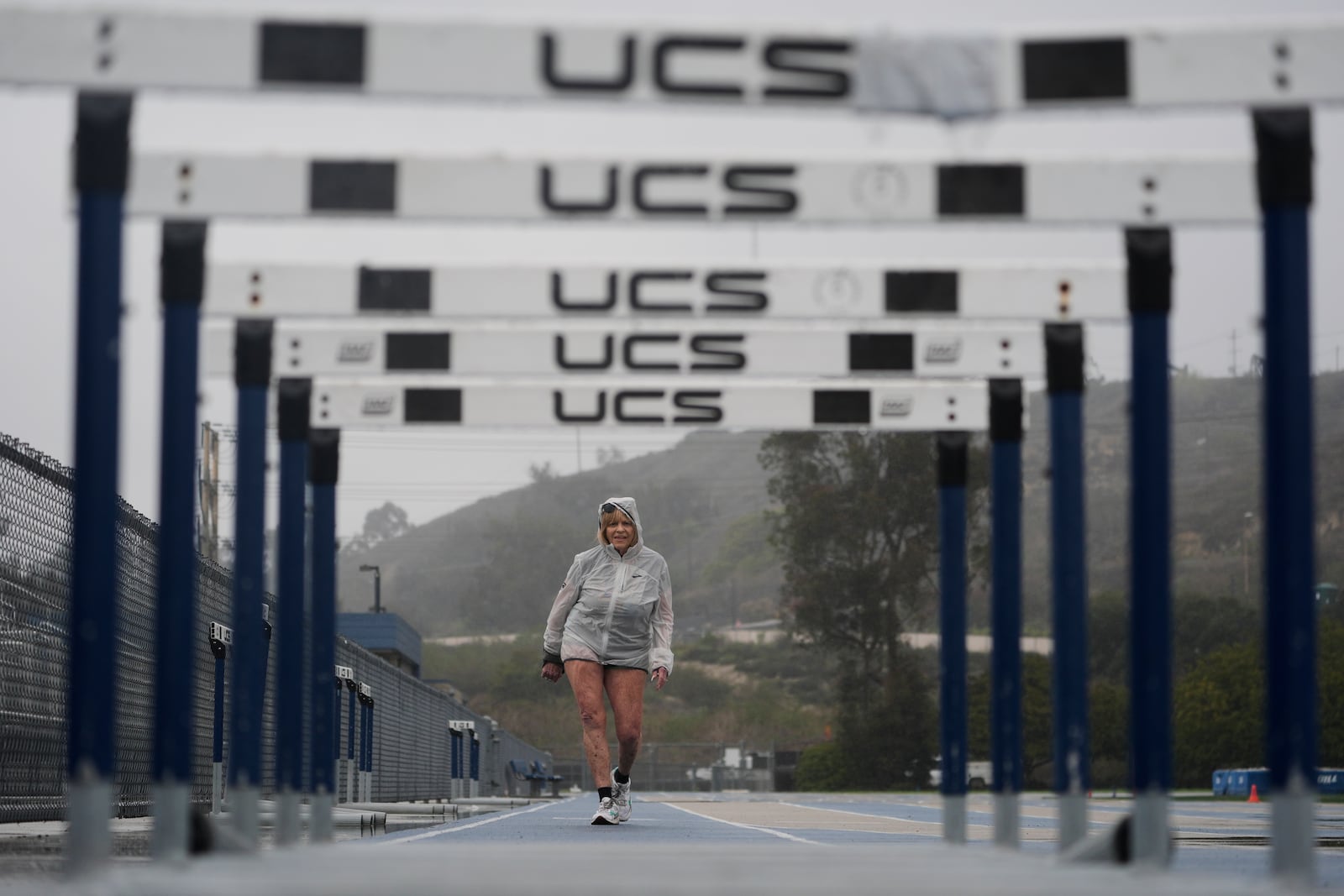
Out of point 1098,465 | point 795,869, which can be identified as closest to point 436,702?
point 795,869

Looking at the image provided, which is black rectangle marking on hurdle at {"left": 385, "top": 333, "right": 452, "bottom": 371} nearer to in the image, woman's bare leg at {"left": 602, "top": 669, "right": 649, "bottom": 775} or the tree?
woman's bare leg at {"left": 602, "top": 669, "right": 649, "bottom": 775}

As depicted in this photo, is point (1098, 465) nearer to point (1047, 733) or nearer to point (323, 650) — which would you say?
point (1047, 733)

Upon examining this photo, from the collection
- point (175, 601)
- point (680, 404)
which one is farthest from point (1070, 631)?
point (680, 404)

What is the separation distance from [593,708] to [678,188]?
6580mm

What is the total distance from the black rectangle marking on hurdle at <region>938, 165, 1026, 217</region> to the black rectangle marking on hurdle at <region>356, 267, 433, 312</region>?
2177mm

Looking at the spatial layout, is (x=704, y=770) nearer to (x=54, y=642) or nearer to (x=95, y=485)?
(x=54, y=642)

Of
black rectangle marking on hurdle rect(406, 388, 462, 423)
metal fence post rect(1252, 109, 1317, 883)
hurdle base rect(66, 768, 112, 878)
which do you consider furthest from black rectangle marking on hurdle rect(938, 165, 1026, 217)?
black rectangle marking on hurdle rect(406, 388, 462, 423)

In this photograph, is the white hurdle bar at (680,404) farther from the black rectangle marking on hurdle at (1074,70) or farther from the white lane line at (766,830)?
the black rectangle marking on hurdle at (1074,70)

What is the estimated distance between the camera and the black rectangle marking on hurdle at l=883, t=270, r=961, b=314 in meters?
7.01

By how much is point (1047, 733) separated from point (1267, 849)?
63730 millimetres

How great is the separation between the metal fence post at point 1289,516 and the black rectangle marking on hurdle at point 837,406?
4006 millimetres

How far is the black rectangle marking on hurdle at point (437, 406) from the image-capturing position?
838cm

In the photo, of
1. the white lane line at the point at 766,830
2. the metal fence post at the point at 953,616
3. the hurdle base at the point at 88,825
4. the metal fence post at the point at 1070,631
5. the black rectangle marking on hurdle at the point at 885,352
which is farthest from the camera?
the white lane line at the point at 766,830

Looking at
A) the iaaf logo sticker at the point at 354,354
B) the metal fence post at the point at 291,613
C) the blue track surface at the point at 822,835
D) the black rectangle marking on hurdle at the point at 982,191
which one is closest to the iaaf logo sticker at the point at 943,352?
the blue track surface at the point at 822,835
